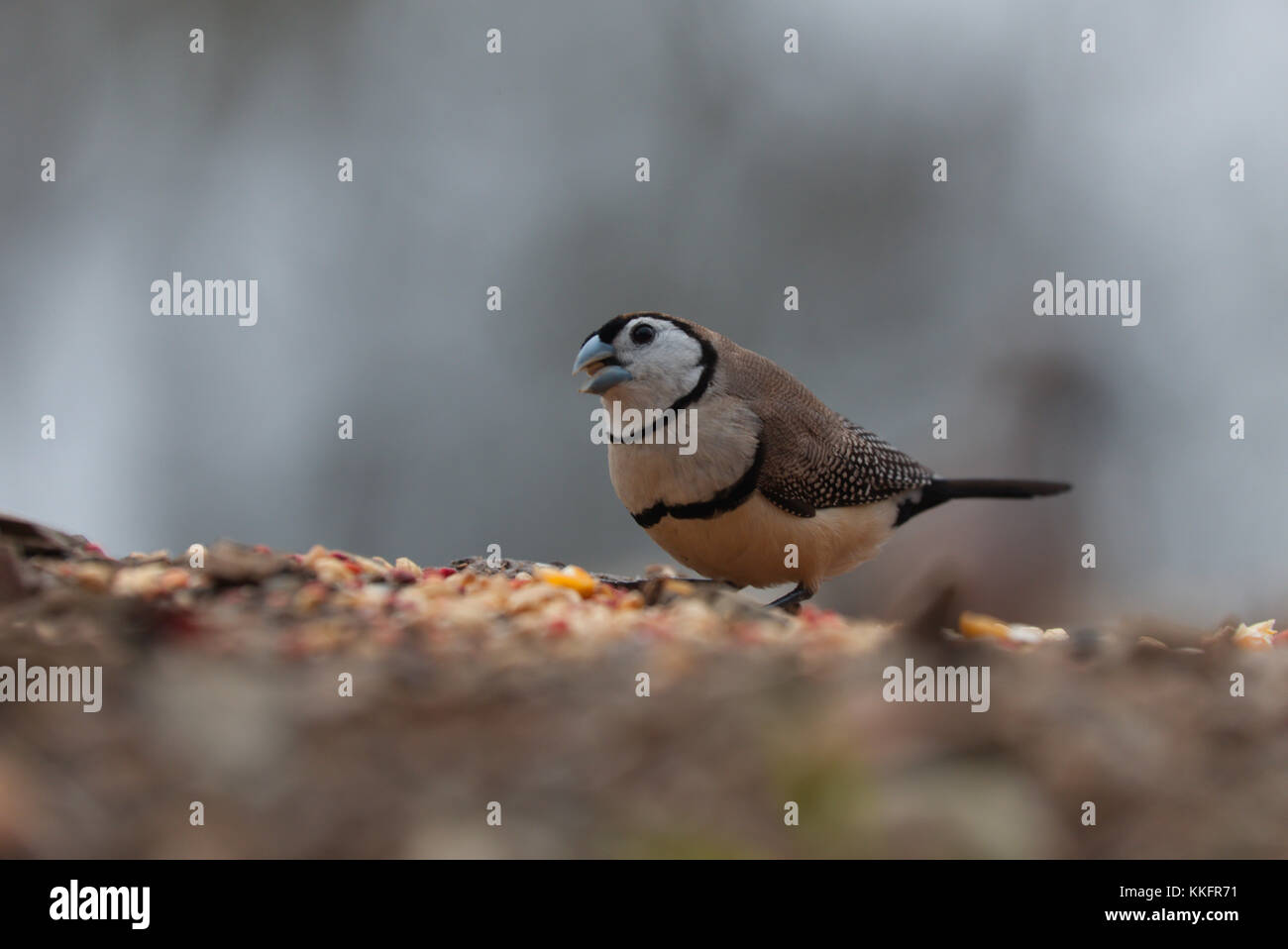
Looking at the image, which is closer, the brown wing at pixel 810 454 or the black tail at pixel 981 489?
the brown wing at pixel 810 454

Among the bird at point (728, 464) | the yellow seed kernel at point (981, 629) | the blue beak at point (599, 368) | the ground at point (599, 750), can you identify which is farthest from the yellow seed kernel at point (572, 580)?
the ground at point (599, 750)

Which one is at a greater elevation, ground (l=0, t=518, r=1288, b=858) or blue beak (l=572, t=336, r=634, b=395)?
blue beak (l=572, t=336, r=634, b=395)

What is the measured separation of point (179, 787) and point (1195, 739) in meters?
0.83

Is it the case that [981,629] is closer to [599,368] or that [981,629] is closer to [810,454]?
[810,454]

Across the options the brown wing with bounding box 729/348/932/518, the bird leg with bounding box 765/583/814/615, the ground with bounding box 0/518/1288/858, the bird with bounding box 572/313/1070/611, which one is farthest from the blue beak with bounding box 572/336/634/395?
the ground with bounding box 0/518/1288/858

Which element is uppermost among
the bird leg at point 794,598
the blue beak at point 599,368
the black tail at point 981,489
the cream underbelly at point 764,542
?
the blue beak at point 599,368

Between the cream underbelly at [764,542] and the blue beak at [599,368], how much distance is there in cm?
31

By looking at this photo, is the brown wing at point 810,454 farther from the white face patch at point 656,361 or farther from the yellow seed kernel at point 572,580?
the yellow seed kernel at point 572,580

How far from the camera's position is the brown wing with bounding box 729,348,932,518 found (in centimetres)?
249

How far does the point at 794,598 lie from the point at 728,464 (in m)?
0.38

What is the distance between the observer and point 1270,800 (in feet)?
3.04

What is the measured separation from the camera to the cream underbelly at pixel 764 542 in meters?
2.42

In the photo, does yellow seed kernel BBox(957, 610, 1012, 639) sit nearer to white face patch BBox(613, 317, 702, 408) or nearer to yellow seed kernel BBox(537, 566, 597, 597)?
yellow seed kernel BBox(537, 566, 597, 597)
